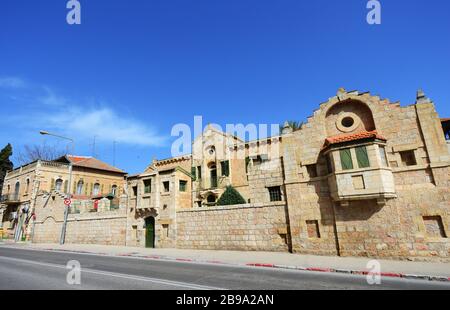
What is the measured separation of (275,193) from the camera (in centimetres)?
1759

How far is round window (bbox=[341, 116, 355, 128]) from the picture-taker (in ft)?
49.1

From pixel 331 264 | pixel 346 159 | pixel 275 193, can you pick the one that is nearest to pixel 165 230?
pixel 275 193

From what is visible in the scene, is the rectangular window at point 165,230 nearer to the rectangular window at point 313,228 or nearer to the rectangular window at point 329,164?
the rectangular window at point 313,228

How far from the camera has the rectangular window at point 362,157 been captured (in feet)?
42.0

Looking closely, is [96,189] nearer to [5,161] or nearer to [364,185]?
[5,161]

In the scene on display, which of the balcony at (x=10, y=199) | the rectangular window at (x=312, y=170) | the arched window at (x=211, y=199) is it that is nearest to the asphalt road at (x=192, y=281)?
the rectangular window at (x=312, y=170)

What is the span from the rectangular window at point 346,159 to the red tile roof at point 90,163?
3690cm

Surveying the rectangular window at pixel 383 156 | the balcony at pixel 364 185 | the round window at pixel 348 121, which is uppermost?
the round window at pixel 348 121

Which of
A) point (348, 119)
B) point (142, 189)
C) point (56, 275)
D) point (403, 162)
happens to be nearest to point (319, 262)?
point (403, 162)

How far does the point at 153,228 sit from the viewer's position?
68.2 ft

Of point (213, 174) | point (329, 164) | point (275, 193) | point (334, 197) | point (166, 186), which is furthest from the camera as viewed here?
point (213, 174)

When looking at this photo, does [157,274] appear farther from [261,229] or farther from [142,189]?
[142,189]

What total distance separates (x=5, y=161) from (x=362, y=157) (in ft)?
192

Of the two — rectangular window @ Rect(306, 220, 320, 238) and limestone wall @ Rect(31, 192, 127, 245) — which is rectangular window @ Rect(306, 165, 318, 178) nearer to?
rectangular window @ Rect(306, 220, 320, 238)
